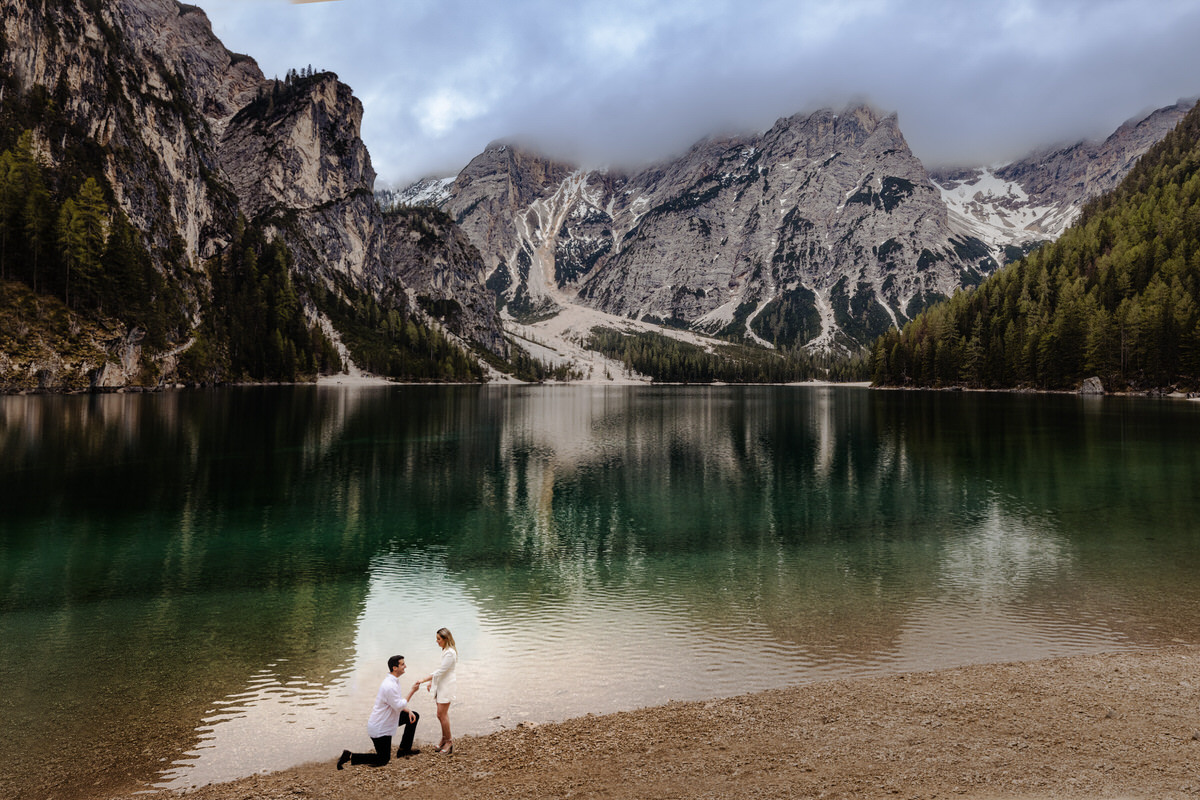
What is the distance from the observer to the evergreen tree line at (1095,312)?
13512 cm

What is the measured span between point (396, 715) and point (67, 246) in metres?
151

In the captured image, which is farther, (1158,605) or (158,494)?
(158,494)

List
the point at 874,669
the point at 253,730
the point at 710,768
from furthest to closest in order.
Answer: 1. the point at 874,669
2. the point at 253,730
3. the point at 710,768

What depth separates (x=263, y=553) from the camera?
1045 inches

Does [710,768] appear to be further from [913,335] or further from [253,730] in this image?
[913,335]

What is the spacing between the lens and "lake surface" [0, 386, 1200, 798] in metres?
14.0

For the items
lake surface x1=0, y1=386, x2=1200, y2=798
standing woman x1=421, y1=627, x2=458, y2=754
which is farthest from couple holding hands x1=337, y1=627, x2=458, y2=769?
lake surface x1=0, y1=386, x2=1200, y2=798

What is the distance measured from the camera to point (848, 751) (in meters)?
10.6

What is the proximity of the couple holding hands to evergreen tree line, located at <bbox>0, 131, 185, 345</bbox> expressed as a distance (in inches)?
5663

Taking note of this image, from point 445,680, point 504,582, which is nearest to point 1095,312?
point 504,582

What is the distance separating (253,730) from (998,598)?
2200 centimetres

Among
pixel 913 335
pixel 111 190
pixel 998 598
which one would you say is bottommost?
pixel 998 598

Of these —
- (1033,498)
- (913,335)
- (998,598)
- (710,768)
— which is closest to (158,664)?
(710,768)

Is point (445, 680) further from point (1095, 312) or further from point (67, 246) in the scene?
point (1095, 312)
